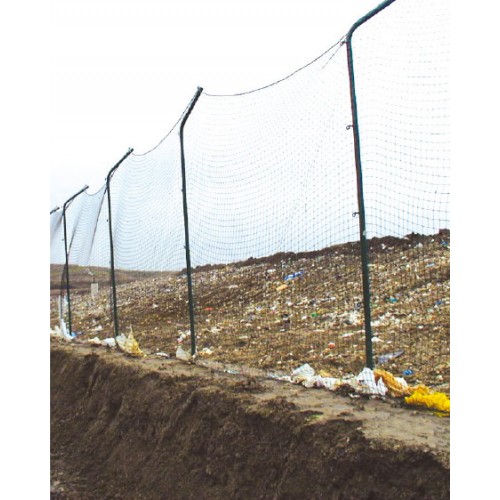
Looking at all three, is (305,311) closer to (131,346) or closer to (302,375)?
(131,346)

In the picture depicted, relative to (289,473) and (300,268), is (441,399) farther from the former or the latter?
(300,268)

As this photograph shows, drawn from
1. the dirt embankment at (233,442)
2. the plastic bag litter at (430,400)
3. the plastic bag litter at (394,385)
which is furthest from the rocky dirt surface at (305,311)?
the dirt embankment at (233,442)

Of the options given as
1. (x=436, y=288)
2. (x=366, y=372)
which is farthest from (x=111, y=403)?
(x=436, y=288)

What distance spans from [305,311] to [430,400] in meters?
5.08

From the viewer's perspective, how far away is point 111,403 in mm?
5555

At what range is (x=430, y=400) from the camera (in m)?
3.05

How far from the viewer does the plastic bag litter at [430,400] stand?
296 cm

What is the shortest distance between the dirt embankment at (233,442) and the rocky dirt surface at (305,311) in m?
1.00

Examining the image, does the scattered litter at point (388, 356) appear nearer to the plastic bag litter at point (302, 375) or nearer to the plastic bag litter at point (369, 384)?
the plastic bag litter at point (302, 375)

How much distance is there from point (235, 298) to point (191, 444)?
6.32 m

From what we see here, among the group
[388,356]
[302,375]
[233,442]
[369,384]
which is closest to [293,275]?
[388,356]

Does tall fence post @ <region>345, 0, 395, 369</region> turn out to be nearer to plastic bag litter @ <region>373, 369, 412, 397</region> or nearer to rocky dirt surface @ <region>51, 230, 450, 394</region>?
plastic bag litter @ <region>373, 369, 412, 397</region>

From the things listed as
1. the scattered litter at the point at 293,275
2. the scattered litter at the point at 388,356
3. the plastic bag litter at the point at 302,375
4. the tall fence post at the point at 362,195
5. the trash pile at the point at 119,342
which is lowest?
the trash pile at the point at 119,342

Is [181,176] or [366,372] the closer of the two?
[366,372]
